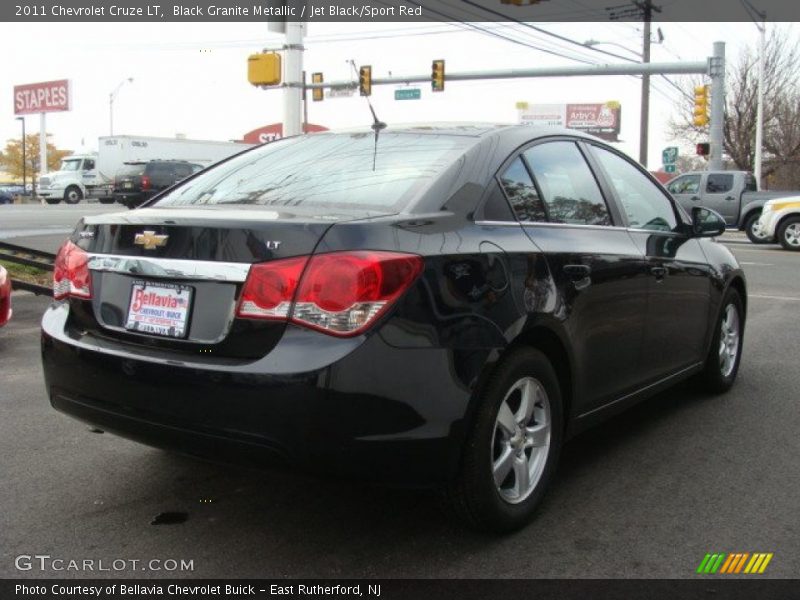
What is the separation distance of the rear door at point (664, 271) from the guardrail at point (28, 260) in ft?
20.6

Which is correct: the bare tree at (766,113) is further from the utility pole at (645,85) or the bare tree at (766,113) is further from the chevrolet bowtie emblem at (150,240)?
the chevrolet bowtie emblem at (150,240)

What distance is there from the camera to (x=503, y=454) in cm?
315

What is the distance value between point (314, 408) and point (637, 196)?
2.60 meters

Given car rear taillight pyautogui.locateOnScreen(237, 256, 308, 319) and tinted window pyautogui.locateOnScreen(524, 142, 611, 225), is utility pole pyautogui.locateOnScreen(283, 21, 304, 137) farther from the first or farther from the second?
car rear taillight pyautogui.locateOnScreen(237, 256, 308, 319)

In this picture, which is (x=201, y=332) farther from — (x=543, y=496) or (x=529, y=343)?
(x=543, y=496)

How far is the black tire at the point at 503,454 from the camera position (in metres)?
2.94

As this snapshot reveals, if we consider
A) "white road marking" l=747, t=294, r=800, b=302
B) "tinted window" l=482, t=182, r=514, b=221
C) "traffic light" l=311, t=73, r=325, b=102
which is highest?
"traffic light" l=311, t=73, r=325, b=102

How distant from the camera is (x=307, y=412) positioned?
103 inches

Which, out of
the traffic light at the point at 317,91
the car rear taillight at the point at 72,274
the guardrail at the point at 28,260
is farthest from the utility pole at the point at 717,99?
the car rear taillight at the point at 72,274

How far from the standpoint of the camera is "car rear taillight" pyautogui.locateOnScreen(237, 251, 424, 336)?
264cm

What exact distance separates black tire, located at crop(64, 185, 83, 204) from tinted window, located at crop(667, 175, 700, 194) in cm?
2731

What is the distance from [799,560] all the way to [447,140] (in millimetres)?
2113

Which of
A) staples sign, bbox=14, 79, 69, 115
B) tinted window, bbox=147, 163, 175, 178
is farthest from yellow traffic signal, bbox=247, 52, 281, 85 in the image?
staples sign, bbox=14, 79, 69, 115

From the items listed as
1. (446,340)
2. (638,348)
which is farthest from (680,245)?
(446,340)
